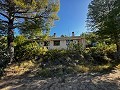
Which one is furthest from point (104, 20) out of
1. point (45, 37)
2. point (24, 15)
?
point (24, 15)

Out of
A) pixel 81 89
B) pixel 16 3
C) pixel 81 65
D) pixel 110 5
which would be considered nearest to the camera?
pixel 81 89

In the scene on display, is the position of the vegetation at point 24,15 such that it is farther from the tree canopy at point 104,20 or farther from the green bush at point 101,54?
the green bush at point 101,54

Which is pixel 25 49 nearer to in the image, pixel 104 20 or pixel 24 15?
pixel 24 15

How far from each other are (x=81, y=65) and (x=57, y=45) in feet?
60.4

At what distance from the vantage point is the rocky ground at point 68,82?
11.7 metres

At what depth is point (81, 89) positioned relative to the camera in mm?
11344

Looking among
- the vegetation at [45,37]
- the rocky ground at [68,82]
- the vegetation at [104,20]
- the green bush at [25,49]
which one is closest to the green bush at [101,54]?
the vegetation at [45,37]

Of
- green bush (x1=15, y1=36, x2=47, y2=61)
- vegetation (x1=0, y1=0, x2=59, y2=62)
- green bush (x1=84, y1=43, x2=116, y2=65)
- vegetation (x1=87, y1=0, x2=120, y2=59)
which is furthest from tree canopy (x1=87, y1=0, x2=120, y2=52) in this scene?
green bush (x1=15, y1=36, x2=47, y2=61)

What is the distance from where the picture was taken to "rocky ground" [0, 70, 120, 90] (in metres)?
11.7

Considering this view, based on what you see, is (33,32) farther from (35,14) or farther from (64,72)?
(64,72)

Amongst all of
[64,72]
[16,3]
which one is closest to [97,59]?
[64,72]

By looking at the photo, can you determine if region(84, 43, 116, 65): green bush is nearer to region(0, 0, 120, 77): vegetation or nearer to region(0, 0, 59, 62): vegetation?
region(0, 0, 120, 77): vegetation

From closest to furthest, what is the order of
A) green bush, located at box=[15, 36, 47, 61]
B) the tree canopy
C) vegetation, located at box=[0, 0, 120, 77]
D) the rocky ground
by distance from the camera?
the rocky ground, vegetation, located at box=[0, 0, 120, 77], the tree canopy, green bush, located at box=[15, 36, 47, 61]

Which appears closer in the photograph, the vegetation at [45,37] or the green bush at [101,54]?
→ the vegetation at [45,37]
